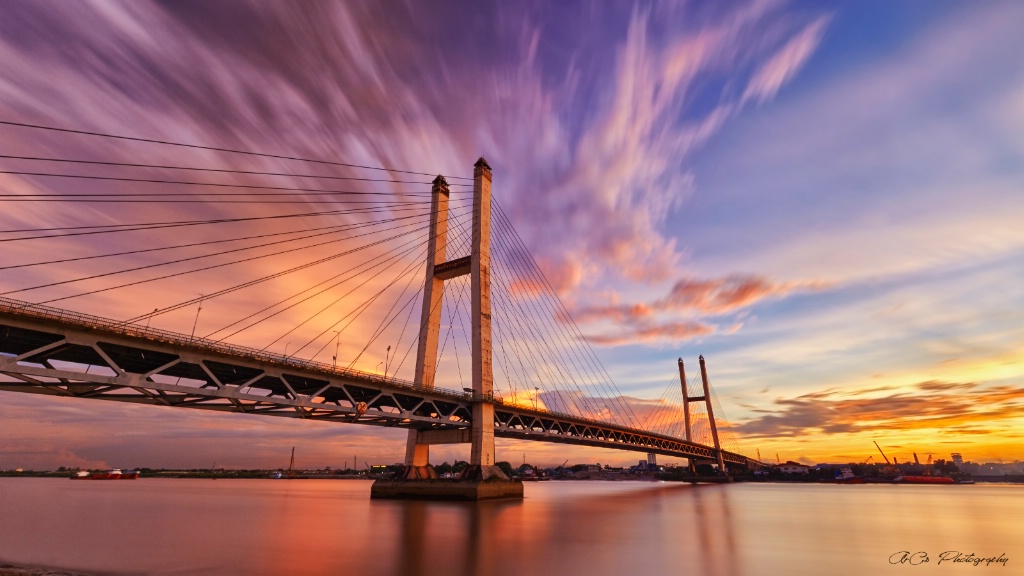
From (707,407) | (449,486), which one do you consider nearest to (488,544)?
(449,486)

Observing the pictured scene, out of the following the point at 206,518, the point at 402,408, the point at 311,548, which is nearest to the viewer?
the point at 311,548

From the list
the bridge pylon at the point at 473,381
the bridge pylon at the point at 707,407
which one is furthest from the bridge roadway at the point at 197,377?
the bridge pylon at the point at 707,407

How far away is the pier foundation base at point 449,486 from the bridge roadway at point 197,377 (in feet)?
12.4

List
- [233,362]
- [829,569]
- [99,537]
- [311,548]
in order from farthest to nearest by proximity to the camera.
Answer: [233,362] < [99,537] < [311,548] < [829,569]

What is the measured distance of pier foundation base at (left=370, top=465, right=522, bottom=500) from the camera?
42.9m

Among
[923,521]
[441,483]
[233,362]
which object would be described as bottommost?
[923,521]

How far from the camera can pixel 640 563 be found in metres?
17.6

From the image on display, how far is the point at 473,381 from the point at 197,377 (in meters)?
23.8

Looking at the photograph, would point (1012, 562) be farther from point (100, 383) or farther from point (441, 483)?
point (100, 383)

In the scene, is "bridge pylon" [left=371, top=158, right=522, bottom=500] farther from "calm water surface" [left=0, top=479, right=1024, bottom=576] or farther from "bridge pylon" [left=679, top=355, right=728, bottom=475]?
"bridge pylon" [left=679, top=355, right=728, bottom=475]

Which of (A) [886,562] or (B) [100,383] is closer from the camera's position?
(A) [886,562]

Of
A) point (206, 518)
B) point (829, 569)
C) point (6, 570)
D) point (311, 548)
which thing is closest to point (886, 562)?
point (829, 569)

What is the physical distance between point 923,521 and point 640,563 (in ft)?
115

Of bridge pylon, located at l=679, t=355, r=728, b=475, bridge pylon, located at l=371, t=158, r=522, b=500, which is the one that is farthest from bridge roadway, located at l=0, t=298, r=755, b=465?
bridge pylon, located at l=679, t=355, r=728, b=475
